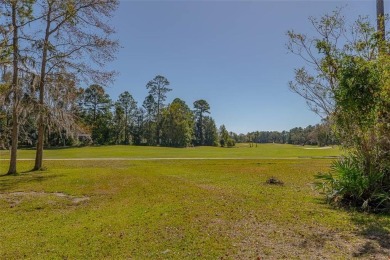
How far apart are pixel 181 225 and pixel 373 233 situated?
13.7 feet

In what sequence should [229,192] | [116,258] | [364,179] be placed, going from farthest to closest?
[229,192] → [364,179] → [116,258]

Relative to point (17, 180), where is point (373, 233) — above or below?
above

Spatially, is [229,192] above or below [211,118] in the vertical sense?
below

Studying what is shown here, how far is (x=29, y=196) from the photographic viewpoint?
1050cm

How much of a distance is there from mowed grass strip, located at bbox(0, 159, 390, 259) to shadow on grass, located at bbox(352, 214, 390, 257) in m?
0.02

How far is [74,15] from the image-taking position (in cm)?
1723

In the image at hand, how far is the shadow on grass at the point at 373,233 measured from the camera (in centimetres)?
532

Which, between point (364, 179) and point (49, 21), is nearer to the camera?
point (364, 179)

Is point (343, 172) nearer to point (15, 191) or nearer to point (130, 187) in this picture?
point (130, 187)

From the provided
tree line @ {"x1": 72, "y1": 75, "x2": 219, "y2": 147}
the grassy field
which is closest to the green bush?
the grassy field

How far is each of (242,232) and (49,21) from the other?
1663cm

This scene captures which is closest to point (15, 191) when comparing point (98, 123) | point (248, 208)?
point (248, 208)

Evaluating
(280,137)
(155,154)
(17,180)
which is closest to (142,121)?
(155,154)

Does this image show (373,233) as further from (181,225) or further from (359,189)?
(181,225)
